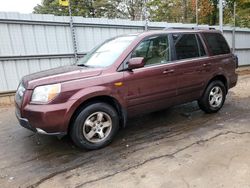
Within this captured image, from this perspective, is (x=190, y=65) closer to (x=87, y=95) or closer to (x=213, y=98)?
(x=213, y=98)

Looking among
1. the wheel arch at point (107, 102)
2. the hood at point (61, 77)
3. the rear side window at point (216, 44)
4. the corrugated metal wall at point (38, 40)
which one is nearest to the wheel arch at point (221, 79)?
the rear side window at point (216, 44)

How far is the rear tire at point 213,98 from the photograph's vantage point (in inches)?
211

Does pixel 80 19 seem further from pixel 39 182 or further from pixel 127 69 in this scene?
pixel 39 182

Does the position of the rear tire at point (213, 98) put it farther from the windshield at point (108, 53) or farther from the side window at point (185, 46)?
the windshield at point (108, 53)

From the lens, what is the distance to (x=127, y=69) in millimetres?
4133

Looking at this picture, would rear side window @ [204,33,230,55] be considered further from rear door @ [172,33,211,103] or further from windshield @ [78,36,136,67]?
windshield @ [78,36,136,67]

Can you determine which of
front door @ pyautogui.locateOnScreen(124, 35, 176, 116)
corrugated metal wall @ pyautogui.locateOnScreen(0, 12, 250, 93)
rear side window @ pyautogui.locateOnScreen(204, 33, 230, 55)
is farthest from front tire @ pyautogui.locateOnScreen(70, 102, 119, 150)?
corrugated metal wall @ pyautogui.locateOnScreen(0, 12, 250, 93)

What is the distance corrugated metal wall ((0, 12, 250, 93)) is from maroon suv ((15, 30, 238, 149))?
356cm

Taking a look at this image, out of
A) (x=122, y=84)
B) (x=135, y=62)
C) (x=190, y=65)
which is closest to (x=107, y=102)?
(x=122, y=84)

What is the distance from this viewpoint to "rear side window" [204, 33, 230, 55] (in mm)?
5361

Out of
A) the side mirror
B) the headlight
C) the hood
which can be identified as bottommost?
the headlight

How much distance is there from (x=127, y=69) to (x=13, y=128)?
290cm

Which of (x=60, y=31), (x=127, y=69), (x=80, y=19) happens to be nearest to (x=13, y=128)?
(x=127, y=69)

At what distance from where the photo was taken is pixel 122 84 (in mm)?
4047
